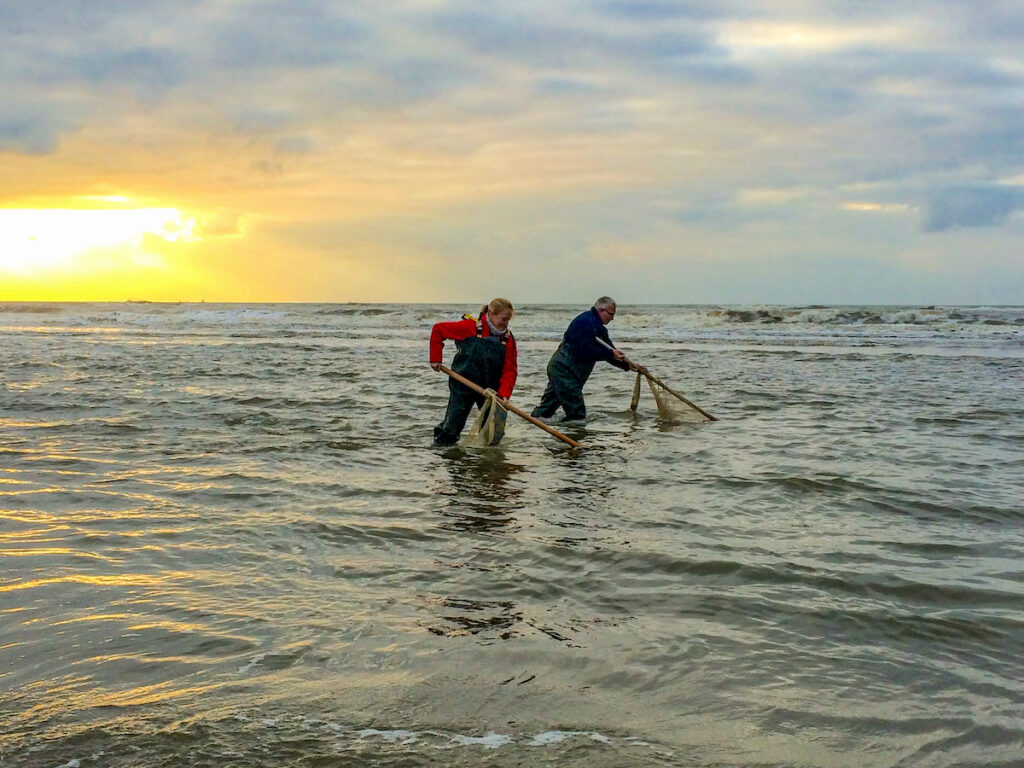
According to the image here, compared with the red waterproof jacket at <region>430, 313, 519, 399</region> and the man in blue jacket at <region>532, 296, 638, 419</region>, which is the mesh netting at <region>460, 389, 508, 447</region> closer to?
the red waterproof jacket at <region>430, 313, 519, 399</region>

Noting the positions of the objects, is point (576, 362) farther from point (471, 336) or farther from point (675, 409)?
point (471, 336)

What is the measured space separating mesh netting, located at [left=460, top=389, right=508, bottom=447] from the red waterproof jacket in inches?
7.0

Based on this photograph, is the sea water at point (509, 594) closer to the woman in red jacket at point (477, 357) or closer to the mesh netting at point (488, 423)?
the mesh netting at point (488, 423)

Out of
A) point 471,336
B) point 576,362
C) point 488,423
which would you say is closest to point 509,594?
point 488,423

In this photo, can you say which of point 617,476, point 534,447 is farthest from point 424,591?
point 534,447

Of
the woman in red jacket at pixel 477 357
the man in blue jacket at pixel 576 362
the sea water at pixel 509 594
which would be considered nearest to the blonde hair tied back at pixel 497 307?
the woman in red jacket at pixel 477 357

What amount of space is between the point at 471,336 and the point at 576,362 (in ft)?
9.79

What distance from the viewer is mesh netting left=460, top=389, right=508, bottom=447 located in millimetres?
9031

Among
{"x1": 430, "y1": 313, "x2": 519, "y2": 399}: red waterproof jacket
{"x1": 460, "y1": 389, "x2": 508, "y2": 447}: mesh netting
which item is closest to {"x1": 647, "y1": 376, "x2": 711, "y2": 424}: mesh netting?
{"x1": 430, "y1": 313, "x2": 519, "y2": 399}: red waterproof jacket

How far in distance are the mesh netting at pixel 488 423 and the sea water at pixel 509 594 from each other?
249 mm

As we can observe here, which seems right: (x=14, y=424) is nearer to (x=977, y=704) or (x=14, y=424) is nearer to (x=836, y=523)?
(x=836, y=523)

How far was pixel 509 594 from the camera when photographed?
15.2 feet

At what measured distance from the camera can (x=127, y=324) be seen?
49250 millimetres

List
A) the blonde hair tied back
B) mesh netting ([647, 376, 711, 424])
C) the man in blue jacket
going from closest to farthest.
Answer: the blonde hair tied back < the man in blue jacket < mesh netting ([647, 376, 711, 424])
